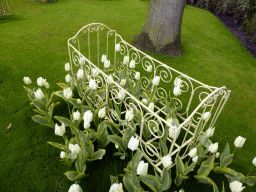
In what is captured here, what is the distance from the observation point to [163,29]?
4.78m

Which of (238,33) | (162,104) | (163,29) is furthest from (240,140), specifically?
(238,33)

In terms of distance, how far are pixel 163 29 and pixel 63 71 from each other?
280cm

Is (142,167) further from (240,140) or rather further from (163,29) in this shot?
(163,29)

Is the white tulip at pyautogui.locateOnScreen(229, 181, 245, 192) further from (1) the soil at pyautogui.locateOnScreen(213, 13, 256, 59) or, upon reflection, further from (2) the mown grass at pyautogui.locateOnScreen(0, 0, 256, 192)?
(1) the soil at pyautogui.locateOnScreen(213, 13, 256, 59)

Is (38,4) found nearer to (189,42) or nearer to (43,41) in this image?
(43,41)

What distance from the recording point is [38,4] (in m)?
8.52

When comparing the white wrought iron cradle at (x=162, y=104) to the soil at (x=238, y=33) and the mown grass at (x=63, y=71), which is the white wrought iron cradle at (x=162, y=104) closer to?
the mown grass at (x=63, y=71)

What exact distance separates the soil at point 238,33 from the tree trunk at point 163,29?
123 inches

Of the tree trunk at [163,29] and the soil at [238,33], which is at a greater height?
the tree trunk at [163,29]

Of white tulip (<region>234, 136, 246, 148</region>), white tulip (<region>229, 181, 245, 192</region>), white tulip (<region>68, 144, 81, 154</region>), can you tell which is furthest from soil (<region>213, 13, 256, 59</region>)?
white tulip (<region>68, 144, 81, 154</region>)

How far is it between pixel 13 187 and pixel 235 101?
4128 mm

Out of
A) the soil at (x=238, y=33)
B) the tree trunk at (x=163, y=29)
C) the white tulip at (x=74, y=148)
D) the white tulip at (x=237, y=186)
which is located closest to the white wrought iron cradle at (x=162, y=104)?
the white tulip at (x=237, y=186)

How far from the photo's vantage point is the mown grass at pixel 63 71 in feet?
7.11

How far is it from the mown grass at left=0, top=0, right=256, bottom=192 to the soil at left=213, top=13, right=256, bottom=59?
39 cm
